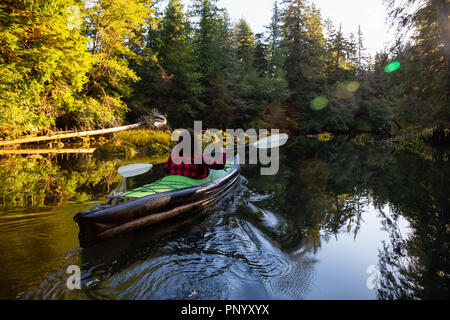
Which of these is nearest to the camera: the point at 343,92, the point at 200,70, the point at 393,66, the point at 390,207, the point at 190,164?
the point at 190,164

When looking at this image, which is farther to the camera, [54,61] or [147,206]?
[54,61]

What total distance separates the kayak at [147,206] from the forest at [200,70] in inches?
331

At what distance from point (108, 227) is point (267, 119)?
893 inches

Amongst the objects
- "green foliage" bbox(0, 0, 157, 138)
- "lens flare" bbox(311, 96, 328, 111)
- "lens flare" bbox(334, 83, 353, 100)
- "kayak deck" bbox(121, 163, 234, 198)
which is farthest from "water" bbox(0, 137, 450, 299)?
"lens flare" bbox(334, 83, 353, 100)

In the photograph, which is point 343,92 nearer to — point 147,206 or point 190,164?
point 190,164

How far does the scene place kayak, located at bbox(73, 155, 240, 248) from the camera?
294 centimetres

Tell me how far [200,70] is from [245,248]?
21.9 m

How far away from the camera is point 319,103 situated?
1073 inches

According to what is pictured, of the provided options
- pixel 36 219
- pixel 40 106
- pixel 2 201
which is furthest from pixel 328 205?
pixel 40 106

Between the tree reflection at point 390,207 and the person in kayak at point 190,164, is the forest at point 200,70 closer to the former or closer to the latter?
the tree reflection at point 390,207

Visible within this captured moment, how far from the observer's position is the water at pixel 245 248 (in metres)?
2.55

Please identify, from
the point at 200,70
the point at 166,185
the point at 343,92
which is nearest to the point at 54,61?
the point at 166,185

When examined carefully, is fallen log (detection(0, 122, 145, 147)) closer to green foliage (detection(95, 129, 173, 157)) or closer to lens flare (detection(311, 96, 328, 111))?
green foliage (detection(95, 129, 173, 157))

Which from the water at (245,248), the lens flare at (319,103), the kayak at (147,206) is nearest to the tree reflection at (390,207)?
the water at (245,248)
